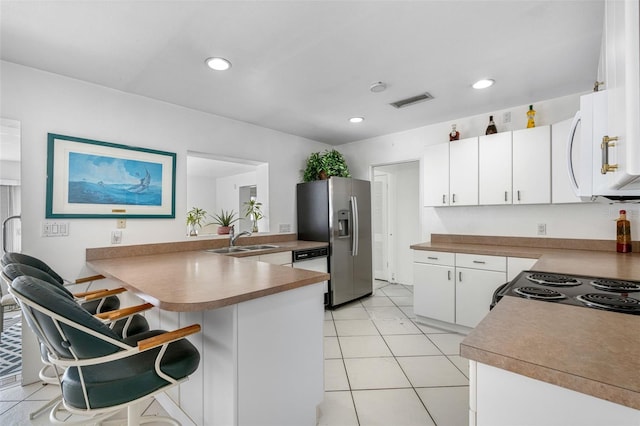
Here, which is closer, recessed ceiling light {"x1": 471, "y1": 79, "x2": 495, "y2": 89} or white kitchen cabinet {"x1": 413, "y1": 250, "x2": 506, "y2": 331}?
recessed ceiling light {"x1": 471, "y1": 79, "x2": 495, "y2": 89}

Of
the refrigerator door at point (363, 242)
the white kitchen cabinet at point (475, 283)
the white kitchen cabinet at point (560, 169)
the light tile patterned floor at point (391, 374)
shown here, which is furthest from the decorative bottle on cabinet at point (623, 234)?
the refrigerator door at point (363, 242)

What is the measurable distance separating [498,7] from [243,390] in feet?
7.80

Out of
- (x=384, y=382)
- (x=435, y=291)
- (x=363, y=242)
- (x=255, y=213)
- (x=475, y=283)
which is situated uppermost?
(x=255, y=213)

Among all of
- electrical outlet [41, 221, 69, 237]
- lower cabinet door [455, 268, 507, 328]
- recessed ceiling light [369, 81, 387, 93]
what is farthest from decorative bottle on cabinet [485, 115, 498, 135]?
electrical outlet [41, 221, 69, 237]

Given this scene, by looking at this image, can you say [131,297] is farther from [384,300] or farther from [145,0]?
[384,300]

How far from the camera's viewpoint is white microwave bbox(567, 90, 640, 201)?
784 millimetres

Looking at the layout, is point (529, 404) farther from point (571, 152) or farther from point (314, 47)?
point (314, 47)

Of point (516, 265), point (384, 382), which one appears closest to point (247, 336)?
point (384, 382)

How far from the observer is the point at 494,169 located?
298cm

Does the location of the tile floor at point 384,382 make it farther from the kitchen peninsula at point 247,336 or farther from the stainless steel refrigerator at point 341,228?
the stainless steel refrigerator at point 341,228

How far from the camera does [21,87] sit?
214 cm

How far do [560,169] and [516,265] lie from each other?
961 mm

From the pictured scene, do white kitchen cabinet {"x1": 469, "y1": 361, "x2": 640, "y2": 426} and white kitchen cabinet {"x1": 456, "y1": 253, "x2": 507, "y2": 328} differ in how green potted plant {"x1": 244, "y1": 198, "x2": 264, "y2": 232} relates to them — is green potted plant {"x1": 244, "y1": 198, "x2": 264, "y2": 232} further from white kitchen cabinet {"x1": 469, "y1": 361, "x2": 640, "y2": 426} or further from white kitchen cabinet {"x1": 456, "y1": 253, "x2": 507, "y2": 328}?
white kitchen cabinet {"x1": 469, "y1": 361, "x2": 640, "y2": 426}

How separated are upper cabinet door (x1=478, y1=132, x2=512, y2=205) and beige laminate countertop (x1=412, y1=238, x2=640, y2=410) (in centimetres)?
203
